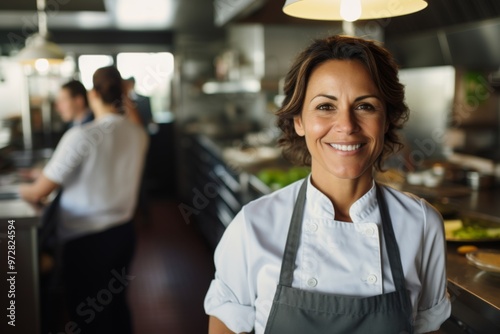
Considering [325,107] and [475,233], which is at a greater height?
[325,107]

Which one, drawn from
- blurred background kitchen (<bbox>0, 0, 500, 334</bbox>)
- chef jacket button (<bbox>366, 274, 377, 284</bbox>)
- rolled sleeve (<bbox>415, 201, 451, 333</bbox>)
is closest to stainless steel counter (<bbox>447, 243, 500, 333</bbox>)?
blurred background kitchen (<bbox>0, 0, 500, 334</bbox>)

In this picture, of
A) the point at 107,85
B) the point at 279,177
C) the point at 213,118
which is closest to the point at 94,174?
the point at 107,85

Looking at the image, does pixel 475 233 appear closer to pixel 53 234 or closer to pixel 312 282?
pixel 312 282

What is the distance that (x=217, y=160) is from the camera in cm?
595

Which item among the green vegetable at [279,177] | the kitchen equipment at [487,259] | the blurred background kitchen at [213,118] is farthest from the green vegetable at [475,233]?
the green vegetable at [279,177]

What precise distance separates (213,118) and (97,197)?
5849mm

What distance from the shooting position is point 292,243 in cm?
149

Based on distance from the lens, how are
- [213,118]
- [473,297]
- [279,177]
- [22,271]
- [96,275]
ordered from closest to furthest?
[473,297] < [22,271] < [96,275] < [279,177] < [213,118]

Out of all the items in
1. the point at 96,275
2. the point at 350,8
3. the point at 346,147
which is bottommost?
the point at 96,275

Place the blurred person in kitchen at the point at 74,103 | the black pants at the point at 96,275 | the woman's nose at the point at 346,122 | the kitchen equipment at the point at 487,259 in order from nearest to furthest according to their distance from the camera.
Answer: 1. the woman's nose at the point at 346,122
2. the kitchen equipment at the point at 487,259
3. the black pants at the point at 96,275
4. the blurred person in kitchen at the point at 74,103

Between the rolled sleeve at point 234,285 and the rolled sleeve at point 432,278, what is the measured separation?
474 millimetres

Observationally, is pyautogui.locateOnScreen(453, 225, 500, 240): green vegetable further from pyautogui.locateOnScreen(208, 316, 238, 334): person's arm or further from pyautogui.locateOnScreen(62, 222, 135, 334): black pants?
pyautogui.locateOnScreen(62, 222, 135, 334): black pants

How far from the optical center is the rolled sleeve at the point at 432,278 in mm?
1504

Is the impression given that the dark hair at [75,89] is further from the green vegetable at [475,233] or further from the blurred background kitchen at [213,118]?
the green vegetable at [475,233]
